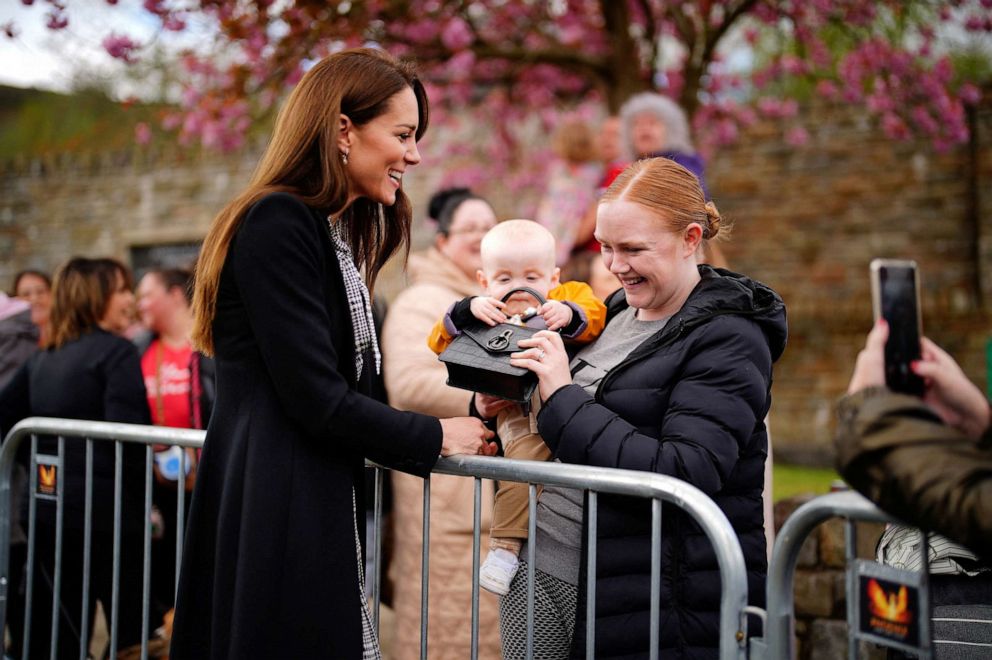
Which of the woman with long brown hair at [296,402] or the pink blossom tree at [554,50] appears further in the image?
the pink blossom tree at [554,50]

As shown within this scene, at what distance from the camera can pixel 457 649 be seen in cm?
353

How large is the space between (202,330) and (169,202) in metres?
14.1

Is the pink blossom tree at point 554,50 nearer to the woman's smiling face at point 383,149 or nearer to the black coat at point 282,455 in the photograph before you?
the woman's smiling face at point 383,149

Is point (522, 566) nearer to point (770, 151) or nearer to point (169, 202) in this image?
point (770, 151)

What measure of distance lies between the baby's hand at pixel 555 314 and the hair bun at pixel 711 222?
0.39 meters

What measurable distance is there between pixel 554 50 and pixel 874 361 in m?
6.04

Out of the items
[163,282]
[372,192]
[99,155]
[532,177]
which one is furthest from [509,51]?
[99,155]

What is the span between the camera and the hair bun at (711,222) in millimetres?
2408

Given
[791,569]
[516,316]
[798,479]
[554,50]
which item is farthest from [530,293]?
[798,479]

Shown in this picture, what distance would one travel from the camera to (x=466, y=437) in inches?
92.9

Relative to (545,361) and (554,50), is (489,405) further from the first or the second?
(554,50)

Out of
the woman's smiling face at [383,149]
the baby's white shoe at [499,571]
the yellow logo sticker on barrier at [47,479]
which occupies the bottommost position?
the baby's white shoe at [499,571]

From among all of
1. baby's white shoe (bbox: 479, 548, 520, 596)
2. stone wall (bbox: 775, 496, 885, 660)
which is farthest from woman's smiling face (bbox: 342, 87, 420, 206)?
stone wall (bbox: 775, 496, 885, 660)

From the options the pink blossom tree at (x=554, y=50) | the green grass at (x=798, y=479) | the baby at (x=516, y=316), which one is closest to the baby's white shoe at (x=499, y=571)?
the baby at (x=516, y=316)
